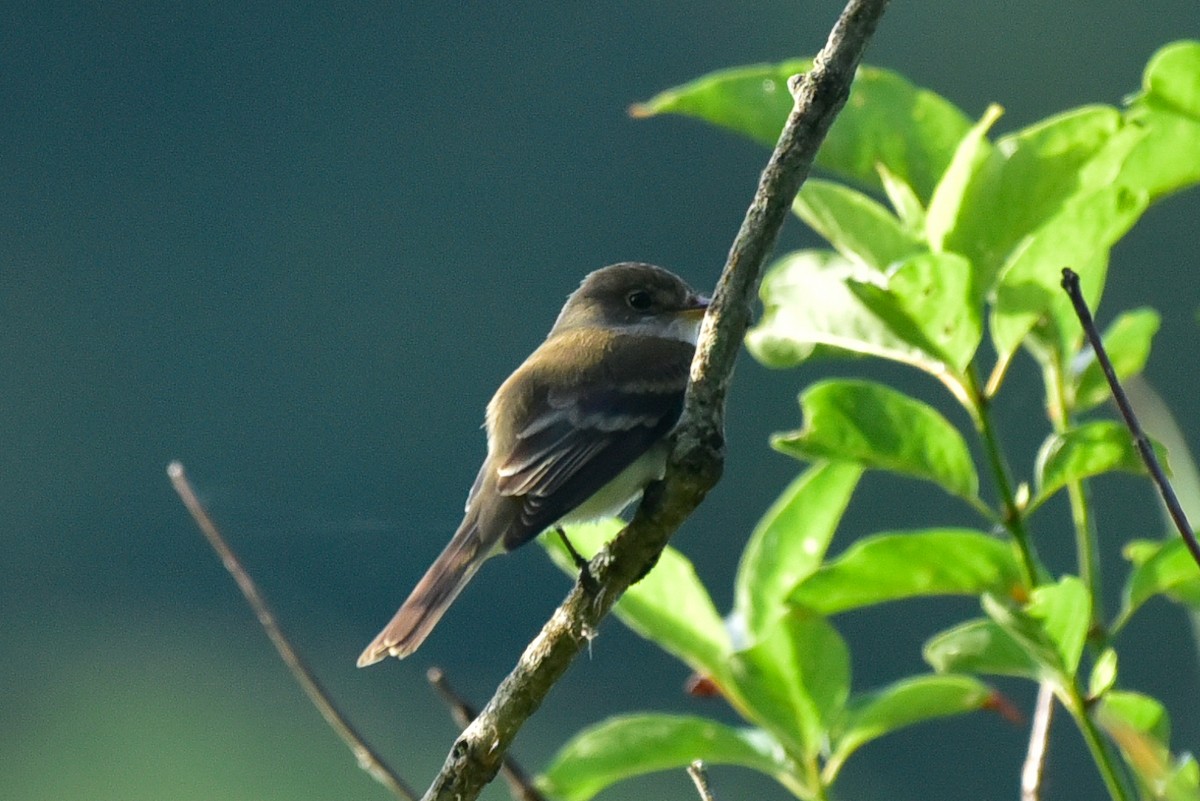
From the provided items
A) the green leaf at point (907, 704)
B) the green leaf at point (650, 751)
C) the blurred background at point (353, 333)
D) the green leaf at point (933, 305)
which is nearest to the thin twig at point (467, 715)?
the green leaf at point (650, 751)

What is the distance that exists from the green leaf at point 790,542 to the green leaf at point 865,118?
53 cm

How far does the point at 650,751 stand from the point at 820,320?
720mm

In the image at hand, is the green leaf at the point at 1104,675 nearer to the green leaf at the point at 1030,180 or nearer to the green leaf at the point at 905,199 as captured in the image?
the green leaf at the point at 1030,180

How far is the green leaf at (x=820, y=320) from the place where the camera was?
8.20 feet

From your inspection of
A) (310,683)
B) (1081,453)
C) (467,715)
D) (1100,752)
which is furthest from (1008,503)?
(310,683)

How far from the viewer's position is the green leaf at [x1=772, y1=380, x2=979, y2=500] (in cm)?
239

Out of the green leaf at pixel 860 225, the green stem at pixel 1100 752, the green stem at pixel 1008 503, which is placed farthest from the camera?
the green leaf at pixel 860 225

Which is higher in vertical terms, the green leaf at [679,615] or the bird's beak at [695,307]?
the bird's beak at [695,307]

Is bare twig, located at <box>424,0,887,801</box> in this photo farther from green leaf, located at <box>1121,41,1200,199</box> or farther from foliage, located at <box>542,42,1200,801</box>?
green leaf, located at <box>1121,41,1200,199</box>

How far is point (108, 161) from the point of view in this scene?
73.2 ft

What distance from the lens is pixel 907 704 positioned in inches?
97.7

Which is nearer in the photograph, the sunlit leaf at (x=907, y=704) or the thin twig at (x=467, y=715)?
the thin twig at (x=467, y=715)

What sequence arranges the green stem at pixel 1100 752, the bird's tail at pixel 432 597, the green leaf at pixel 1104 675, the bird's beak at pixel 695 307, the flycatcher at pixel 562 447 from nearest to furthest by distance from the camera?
the green stem at pixel 1100 752 < the green leaf at pixel 1104 675 < the bird's tail at pixel 432 597 < the flycatcher at pixel 562 447 < the bird's beak at pixel 695 307

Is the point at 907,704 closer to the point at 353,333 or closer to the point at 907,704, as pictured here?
the point at 907,704
